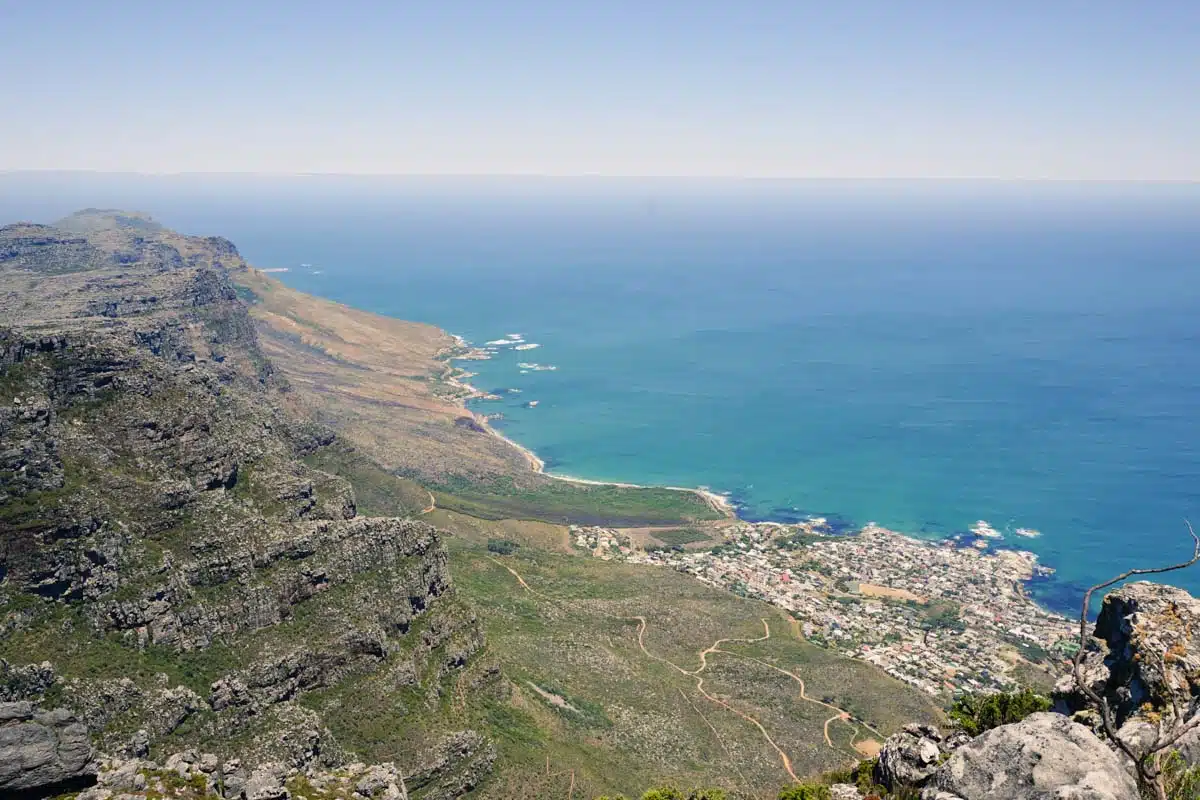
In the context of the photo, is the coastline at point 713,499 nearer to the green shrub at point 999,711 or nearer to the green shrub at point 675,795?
the green shrub at point 999,711

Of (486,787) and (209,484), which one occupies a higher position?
(209,484)

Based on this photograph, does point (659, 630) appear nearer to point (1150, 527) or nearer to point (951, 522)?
point (951, 522)

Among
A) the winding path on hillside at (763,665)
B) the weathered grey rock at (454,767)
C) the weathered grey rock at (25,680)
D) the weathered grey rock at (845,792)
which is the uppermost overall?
the weathered grey rock at (845,792)

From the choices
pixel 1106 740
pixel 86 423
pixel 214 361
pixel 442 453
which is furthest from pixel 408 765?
pixel 442 453

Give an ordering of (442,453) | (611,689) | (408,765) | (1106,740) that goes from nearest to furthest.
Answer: (1106,740) < (408,765) < (611,689) < (442,453)

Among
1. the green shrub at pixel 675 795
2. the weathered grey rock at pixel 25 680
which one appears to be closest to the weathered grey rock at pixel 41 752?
the weathered grey rock at pixel 25 680

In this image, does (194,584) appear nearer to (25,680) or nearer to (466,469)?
(25,680)
